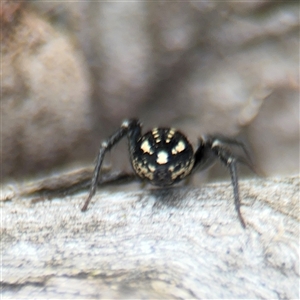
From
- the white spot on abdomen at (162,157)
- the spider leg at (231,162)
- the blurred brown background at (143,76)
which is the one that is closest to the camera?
the spider leg at (231,162)

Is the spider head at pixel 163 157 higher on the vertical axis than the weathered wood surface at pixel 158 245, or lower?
higher

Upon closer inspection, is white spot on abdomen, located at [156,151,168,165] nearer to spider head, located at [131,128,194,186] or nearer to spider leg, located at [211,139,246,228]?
spider head, located at [131,128,194,186]

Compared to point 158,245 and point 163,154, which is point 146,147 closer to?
point 163,154

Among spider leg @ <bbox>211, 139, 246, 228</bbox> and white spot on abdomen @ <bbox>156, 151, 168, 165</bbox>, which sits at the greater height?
white spot on abdomen @ <bbox>156, 151, 168, 165</bbox>

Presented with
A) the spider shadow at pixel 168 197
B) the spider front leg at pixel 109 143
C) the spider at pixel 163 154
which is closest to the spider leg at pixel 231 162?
the spider at pixel 163 154

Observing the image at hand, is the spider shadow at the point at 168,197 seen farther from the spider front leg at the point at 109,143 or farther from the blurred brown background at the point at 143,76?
the blurred brown background at the point at 143,76

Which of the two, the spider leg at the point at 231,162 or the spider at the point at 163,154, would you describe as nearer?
the spider leg at the point at 231,162

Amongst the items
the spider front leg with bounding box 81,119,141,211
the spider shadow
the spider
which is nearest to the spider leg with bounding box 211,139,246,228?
the spider

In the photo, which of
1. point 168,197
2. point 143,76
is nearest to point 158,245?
point 168,197
